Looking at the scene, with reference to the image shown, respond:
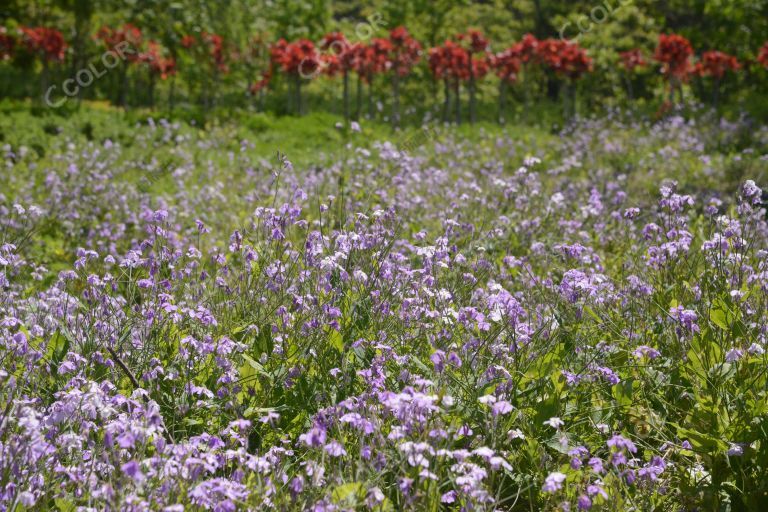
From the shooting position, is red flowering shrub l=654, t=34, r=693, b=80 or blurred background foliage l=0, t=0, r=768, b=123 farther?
blurred background foliage l=0, t=0, r=768, b=123

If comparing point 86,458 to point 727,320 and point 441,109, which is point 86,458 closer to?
point 727,320

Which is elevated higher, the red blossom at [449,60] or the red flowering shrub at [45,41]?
the red flowering shrub at [45,41]

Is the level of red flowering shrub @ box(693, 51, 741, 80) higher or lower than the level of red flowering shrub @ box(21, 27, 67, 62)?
lower

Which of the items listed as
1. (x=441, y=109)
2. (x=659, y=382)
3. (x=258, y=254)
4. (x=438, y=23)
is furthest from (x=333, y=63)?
(x=659, y=382)

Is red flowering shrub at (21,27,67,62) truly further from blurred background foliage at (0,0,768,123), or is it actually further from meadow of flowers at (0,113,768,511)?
meadow of flowers at (0,113,768,511)

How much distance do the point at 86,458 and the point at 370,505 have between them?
1089 mm

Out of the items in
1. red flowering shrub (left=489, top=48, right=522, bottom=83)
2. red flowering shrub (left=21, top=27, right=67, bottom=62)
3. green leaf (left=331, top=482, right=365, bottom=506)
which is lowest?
red flowering shrub (left=489, top=48, right=522, bottom=83)
